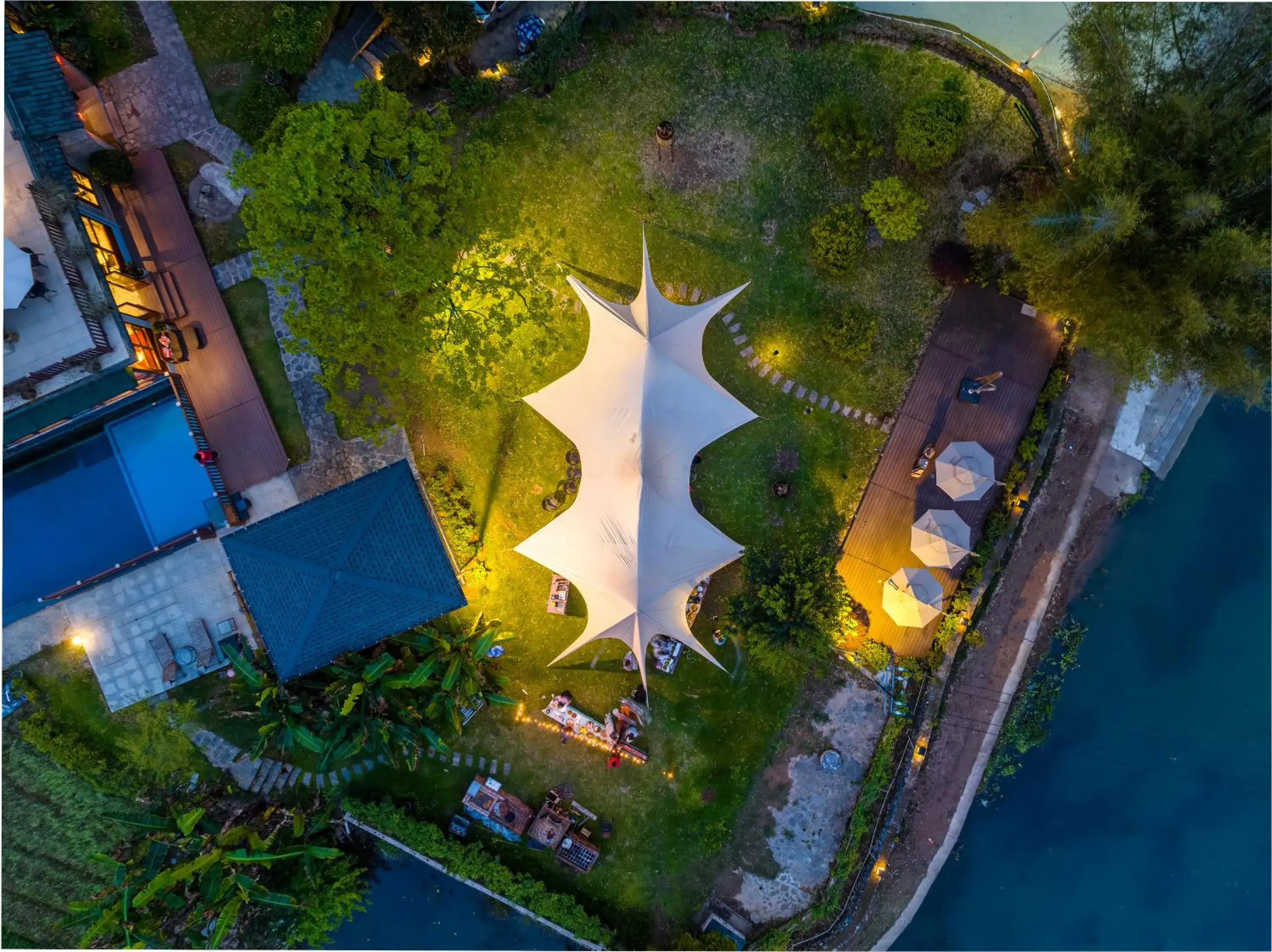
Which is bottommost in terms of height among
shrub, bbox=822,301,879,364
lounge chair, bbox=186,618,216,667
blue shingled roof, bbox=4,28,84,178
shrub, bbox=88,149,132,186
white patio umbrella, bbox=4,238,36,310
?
lounge chair, bbox=186,618,216,667

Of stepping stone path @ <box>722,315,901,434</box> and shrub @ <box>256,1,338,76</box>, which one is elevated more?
shrub @ <box>256,1,338,76</box>

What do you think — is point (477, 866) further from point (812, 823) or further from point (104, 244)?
point (104, 244)

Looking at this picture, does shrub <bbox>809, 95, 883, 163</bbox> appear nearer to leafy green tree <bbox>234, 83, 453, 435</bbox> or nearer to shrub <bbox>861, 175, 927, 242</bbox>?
shrub <bbox>861, 175, 927, 242</bbox>

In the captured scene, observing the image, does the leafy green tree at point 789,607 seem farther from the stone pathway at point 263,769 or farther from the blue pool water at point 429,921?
the blue pool water at point 429,921

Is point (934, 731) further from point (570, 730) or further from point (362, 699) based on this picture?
point (362, 699)

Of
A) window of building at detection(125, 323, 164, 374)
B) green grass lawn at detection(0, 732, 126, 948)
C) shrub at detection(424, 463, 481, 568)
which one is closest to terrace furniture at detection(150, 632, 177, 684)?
green grass lawn at detection(0, 732, 126, 948)

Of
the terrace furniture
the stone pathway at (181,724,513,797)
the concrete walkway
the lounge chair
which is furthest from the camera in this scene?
the concrete walkway

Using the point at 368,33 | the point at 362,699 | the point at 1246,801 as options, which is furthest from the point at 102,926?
the point at 1246,801
